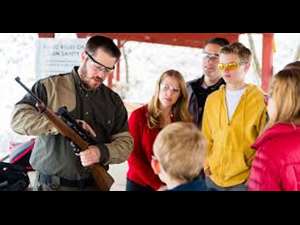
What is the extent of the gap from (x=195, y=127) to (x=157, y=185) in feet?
1.24

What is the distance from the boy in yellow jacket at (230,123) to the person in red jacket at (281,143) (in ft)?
0.82

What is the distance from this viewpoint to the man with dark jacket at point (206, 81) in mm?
2551

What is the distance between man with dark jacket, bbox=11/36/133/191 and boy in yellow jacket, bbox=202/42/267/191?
46cm

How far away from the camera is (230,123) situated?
2523mm

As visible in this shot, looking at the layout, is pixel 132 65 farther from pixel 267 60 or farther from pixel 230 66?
pixel 267 60

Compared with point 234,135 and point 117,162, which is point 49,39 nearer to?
point 117,162

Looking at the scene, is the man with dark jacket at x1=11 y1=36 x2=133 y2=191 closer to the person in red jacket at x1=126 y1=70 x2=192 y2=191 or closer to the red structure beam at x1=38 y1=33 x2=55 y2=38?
the person in red jacket at x1=126 y1=70 x2=192 y2=191

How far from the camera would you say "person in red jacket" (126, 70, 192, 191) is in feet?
8.30

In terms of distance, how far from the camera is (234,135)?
8.26 feet

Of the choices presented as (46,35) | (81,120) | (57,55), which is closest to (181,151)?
(81,120)

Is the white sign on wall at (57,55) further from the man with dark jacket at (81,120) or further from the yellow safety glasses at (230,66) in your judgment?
the yellow safety glasses at (230,66)

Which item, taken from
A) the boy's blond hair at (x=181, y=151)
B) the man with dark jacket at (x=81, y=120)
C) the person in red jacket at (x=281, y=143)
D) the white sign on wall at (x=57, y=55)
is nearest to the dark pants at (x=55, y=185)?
the man with dark jacket at (x=81, y=120)

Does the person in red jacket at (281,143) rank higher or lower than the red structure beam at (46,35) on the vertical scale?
lower
